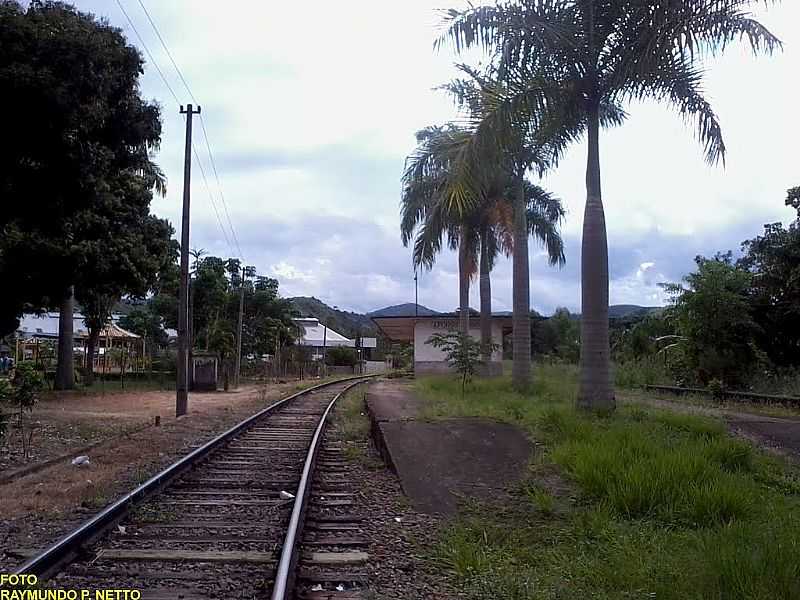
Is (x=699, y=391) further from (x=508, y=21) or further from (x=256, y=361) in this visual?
(x=256, y=361)

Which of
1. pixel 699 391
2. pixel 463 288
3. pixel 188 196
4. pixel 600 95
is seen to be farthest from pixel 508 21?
pixel 463 288

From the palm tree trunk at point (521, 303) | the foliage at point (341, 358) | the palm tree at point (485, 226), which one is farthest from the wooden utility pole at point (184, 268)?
the foliage at point (341, 358)

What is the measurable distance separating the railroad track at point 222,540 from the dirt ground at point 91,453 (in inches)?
18.6

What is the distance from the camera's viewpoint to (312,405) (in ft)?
75.1

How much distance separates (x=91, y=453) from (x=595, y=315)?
7.95 meters

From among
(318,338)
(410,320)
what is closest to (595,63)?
(410,320)

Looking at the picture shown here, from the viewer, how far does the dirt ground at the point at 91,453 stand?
697cm

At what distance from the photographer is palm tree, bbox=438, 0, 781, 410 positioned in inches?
437

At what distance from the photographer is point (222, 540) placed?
6281mm

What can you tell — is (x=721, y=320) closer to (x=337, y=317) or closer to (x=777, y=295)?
(x=777, y=295)

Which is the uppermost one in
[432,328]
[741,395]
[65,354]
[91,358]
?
[432,328]

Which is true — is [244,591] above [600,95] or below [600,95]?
below

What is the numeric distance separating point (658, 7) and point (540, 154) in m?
5.55

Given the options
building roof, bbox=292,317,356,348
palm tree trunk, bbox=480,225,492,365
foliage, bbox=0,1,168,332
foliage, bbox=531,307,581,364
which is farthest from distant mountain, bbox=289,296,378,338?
foliage, bbox=0,1,168,332
